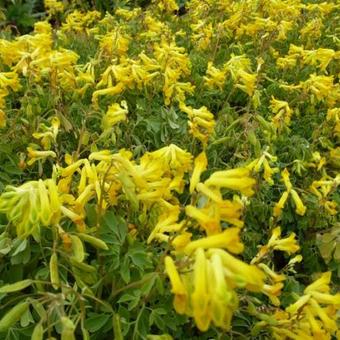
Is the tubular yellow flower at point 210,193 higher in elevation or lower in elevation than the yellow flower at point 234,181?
lower

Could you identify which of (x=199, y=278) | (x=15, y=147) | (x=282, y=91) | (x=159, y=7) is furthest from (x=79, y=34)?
(x=199, y=278)

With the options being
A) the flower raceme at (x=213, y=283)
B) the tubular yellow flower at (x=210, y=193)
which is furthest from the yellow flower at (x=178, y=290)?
the tubular yellow flower at (x=210, y=193)

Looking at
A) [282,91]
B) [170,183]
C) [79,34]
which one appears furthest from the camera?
[79,34]

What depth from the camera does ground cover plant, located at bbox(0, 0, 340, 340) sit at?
4.07 ft

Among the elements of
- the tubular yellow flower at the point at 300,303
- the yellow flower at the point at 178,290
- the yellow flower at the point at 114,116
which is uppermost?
the yellow flower at the point at 178,290

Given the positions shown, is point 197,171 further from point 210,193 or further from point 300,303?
point 300,303

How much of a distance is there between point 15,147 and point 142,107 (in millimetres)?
573

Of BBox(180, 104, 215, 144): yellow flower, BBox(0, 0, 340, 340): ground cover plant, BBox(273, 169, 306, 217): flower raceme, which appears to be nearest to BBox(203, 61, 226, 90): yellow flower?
BBox(0, 0, 340, 340): ground cover plant

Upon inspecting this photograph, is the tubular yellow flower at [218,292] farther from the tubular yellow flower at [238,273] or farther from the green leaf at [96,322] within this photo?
the green leaf at [96,322]

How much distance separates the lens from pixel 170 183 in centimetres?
150

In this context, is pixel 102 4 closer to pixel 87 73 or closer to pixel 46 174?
pixel 87 73

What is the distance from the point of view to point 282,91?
9.23 feet

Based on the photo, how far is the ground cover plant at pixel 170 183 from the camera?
4.07 feet

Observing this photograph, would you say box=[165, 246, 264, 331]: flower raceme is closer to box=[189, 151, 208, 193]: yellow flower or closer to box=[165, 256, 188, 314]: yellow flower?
box=[165, 256, 188, 314]: yellow flower
